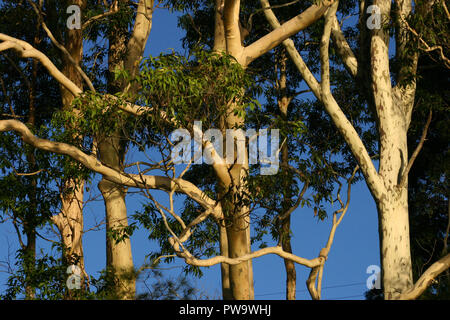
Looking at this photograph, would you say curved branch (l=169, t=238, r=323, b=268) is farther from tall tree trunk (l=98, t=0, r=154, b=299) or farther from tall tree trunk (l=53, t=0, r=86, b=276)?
tall tree trunk (l=53, t=0, r=86, b=276)

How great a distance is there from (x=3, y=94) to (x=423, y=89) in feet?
32.8

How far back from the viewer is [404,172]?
11602 millimetres

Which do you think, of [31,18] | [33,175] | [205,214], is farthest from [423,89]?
[31,18]
